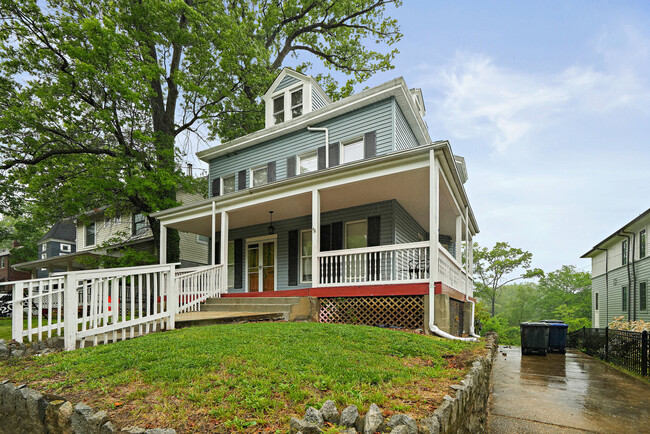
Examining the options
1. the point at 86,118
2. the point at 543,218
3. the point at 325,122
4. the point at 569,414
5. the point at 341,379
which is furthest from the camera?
the point at 543,218

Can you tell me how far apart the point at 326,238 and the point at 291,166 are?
10.5ft

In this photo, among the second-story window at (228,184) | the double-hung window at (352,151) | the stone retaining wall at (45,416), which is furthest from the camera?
the second-story window at (228,184)

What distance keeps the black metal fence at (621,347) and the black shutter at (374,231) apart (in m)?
6.27

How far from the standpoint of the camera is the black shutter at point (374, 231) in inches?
405

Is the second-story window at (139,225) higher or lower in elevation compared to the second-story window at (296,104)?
lower

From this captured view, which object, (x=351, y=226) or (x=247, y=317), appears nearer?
(x=247, y=317)

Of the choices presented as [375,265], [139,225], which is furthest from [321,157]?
[139,225]

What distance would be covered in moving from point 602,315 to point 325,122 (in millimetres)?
22364

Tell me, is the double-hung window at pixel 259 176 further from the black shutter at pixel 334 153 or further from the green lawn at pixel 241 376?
the green lawn at pixel 241 376

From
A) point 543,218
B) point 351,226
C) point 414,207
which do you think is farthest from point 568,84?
point 543,218

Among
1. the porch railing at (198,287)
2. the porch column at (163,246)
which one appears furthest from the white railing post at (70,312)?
the porch column at (163,246)

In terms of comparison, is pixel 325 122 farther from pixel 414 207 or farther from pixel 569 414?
pixel 569 414

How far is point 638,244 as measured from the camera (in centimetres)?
1714

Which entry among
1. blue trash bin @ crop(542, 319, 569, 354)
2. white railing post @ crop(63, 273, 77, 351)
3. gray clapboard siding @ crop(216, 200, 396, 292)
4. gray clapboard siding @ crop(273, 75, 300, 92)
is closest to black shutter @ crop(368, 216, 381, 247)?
gray clapboard siding @ crop(216, 200, 396, 292)
